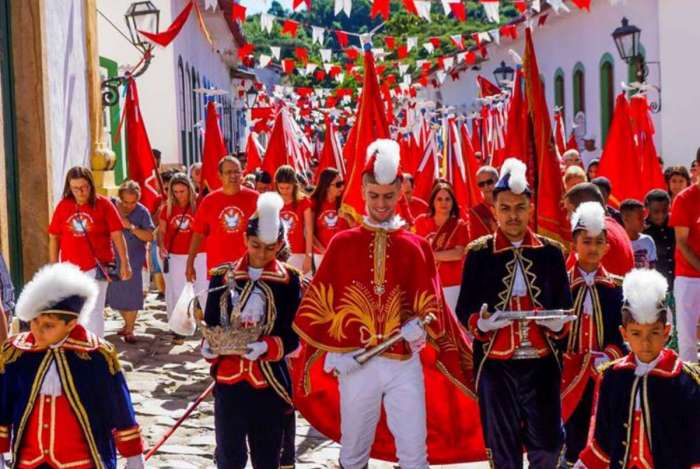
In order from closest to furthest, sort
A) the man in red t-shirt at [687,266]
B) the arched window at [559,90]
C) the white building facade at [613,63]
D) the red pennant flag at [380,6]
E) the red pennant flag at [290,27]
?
the man in red t-shirt at [687,266] → the red pennant flag at [380,6] → the red pennant flag at [290,27] → the white building facade at [613,63] → the arched window at [559,90]

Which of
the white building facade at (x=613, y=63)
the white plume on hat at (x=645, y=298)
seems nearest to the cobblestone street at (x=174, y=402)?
the white plume on hat at (x=645, y=298)

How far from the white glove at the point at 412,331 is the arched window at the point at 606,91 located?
24.0m

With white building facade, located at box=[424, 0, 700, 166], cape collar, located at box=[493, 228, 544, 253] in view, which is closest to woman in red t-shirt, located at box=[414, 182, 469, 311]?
cape collar, located at box=[493, 228, 544, 253]

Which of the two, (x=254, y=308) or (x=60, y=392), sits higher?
(x=254, y=308)

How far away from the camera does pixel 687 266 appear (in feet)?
28.7

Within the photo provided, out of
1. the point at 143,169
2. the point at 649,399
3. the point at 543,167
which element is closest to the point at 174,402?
the point at 543,167

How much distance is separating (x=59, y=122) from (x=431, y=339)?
25.3 feet

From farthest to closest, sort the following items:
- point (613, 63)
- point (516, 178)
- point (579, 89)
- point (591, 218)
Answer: point (579, 89)
point (613, 63)
point (591, 218)
point (516, 178)

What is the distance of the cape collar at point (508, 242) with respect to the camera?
19.1 feet

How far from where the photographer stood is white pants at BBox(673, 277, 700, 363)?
8.79 meters

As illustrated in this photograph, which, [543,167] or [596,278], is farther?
[543,167]

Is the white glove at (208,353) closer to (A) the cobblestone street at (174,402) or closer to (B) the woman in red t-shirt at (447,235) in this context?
(A) the cobblestone street at (174,402)

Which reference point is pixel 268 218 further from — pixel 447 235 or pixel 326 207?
pixel 326 207

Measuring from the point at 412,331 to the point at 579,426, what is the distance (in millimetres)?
1393
